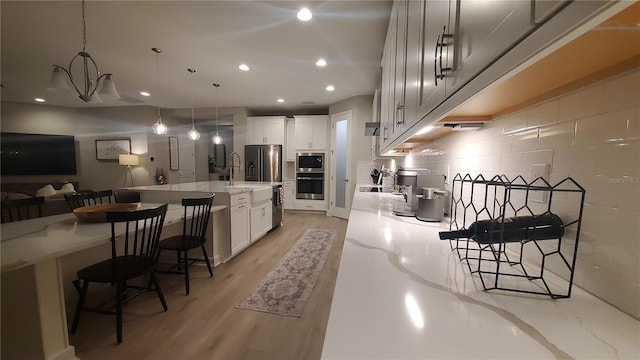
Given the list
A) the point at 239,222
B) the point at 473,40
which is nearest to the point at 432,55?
the point at 473,40

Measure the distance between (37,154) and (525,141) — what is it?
9.12 m

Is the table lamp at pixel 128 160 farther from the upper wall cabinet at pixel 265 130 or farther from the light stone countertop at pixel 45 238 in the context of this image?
the light stone countertop at pixel 45 238

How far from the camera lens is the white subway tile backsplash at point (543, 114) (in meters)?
0.70

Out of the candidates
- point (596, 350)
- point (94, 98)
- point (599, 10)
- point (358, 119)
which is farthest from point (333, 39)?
point (596, 350)

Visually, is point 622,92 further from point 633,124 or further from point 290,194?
point 290,194

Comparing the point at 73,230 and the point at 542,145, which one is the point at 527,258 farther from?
the point at 73,230

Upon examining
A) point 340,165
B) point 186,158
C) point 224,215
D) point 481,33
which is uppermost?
point 481,33

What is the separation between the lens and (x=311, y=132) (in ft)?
17.9

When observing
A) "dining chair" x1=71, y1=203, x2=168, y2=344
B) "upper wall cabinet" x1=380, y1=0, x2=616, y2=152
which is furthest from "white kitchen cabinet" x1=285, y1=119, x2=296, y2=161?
"upper wall cabinet" x1=380, y1=0, x2=616, y2=152

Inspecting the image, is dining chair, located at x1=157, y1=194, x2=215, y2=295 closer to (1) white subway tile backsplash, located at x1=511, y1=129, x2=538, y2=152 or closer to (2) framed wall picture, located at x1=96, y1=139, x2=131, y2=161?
(1) white subway tile backsplash, located at x1=511, y1=129, x2=538, y2=152

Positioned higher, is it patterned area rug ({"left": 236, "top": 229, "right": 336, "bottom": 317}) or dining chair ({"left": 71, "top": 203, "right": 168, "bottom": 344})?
dining chair ({"left": 71, "top": 203, "right": 168, "bottom": 344})

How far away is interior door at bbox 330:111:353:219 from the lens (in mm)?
4965

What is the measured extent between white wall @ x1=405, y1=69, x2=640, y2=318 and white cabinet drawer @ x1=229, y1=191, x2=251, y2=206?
2.72m

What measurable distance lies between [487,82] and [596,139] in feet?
1.33
